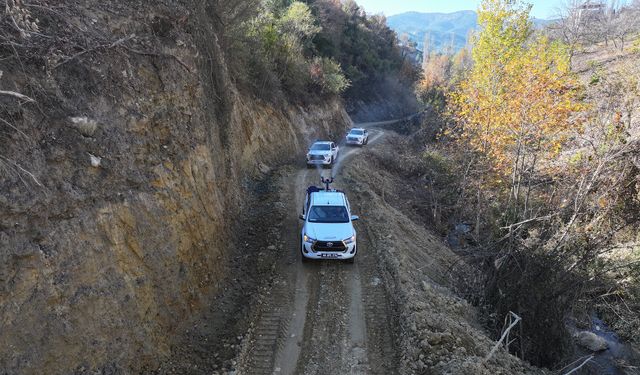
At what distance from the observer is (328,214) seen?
12391 millimetres

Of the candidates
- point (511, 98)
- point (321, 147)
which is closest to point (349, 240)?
point (511, 98)

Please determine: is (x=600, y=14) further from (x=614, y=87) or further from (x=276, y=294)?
(x=276, y=294)

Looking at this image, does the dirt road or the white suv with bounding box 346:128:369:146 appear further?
the white suv with bounding box 346:128:369:146

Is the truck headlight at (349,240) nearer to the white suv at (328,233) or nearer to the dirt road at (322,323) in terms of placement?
the white suv at (328,233)

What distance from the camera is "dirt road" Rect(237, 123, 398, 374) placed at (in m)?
7.85

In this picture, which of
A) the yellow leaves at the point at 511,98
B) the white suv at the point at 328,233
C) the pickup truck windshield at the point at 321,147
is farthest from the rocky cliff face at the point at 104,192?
the pickup truck windshield at the point at 321,147

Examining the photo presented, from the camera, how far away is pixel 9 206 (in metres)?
5.51

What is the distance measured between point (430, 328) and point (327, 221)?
4626mm

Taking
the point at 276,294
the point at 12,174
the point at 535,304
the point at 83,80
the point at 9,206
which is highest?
the point at 83,80

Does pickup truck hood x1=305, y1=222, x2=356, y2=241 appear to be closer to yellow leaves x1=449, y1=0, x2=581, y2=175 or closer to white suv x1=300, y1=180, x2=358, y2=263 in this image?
white suv x1=300, y1=180, x2=358, y2=263

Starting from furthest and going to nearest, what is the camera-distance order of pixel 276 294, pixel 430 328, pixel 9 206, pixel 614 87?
1. pixel 614 87
2. pixel 276 294
3. pixel 430 328
4. pixel 9 206

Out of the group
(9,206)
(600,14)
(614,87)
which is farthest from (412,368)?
(600,14)

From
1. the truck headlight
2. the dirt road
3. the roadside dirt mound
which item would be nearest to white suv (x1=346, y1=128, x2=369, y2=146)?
the roadside dirt mound

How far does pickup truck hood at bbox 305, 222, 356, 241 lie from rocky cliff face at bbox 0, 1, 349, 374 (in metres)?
2.56
